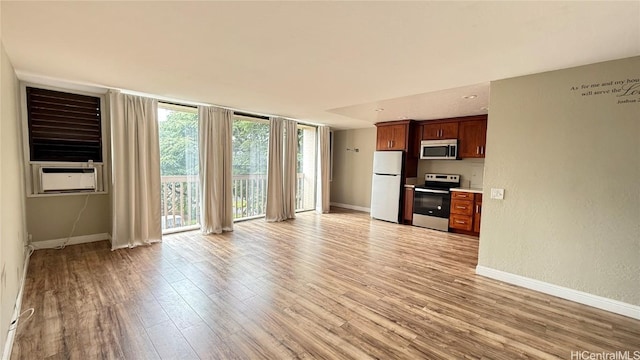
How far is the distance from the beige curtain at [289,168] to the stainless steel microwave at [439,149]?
277cm

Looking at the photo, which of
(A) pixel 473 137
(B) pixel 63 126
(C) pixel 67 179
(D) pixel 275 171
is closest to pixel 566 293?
(A) pixel 473 137

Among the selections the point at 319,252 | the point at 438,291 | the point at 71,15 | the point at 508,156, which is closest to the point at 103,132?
the point at 71,15

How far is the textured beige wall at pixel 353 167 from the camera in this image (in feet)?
23.8

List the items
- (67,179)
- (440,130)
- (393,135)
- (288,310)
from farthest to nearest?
1. (393,135)
2. (440,130)
3. (67,179)
4. (288,310)

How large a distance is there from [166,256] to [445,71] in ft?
13.1

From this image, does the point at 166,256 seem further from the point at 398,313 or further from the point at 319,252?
the point at 398,313

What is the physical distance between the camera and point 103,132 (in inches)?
159

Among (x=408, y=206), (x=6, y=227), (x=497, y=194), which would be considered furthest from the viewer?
(x=408, y=206)

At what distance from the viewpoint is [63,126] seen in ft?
12.3

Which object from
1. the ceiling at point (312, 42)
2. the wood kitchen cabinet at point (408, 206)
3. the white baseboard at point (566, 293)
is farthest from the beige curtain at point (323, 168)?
the white baseboard at point (566, 293)

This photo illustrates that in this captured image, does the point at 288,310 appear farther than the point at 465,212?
No

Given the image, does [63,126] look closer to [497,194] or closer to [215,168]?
[215,168]

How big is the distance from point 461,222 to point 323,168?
334cm
